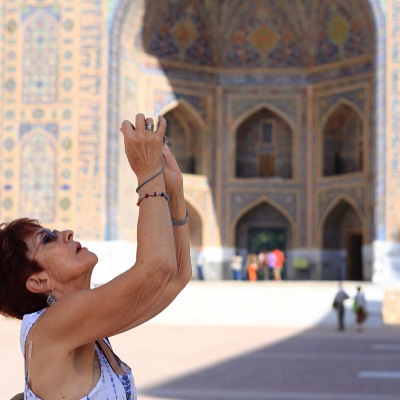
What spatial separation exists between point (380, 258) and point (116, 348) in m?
9.31

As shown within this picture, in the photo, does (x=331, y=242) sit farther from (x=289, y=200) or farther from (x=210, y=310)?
(x=210, y=310)

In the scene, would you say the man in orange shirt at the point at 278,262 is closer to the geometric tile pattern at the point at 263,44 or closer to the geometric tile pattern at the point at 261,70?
the geometric tile pattern at the point at 261,70

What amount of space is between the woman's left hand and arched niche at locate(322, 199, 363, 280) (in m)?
19.6

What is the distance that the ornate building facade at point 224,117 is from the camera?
16438mm

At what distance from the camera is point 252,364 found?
7250 millimetres

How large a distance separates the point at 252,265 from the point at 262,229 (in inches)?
61.8

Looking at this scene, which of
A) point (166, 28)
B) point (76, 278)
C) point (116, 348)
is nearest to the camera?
point (76, 278)

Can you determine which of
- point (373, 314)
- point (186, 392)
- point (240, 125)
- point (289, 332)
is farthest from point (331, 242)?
point (186, 392)

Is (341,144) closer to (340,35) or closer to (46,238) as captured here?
(340,35)

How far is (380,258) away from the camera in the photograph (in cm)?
1619

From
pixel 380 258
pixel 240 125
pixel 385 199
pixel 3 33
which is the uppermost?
pixel 3 33

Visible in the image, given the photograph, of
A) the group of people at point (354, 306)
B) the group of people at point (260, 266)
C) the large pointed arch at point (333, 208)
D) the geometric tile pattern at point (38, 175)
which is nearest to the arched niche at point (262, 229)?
the group of people at point (260, 266)

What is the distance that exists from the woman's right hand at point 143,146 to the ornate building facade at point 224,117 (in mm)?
14742

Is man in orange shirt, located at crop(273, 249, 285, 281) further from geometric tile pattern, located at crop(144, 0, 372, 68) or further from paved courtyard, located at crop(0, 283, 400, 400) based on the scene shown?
paved courtyard, located at crop(0, 283, 400, 400)
